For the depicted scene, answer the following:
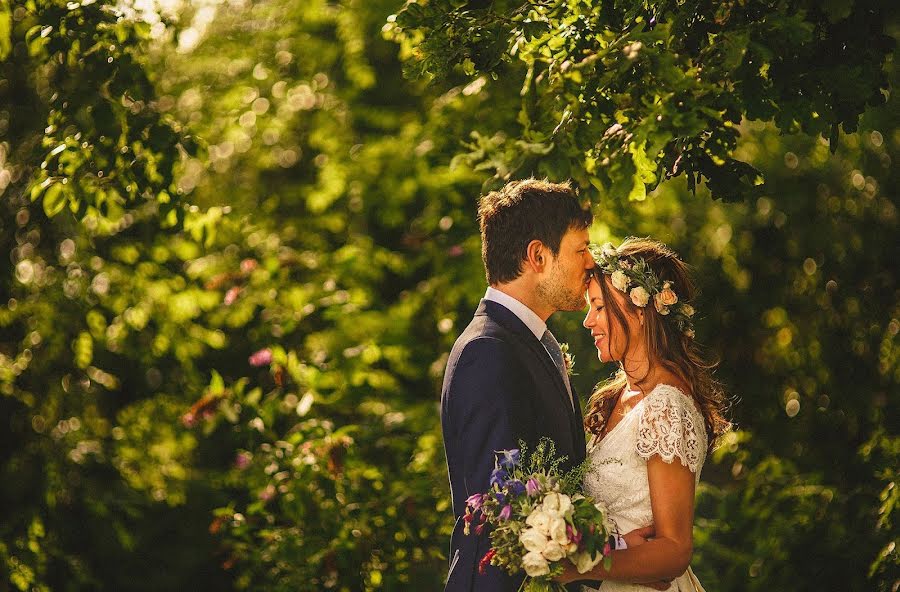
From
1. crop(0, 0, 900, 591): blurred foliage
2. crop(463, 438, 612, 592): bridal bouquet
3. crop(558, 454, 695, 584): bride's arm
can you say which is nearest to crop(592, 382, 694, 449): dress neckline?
crop(558, 454, 695, 584): bride's arm

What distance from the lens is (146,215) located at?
6.34 meters

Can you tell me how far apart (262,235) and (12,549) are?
2.40 m

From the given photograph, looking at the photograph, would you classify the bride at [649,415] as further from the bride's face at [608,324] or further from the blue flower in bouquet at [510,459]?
the blue flower in bouquet at [510,459]

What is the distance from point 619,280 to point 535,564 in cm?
106

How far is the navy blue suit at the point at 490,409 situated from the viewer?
2.77 meters

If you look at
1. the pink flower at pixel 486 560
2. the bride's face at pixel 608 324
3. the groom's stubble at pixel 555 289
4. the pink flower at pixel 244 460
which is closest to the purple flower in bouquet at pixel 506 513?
the pink flower at pixel 486 560

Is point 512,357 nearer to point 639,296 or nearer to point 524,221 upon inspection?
point 524,221

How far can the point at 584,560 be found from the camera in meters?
2.63

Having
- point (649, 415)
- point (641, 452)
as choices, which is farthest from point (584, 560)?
point (649, 415)

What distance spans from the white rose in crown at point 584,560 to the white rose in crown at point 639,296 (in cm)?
91

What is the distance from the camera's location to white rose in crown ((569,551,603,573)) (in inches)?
103

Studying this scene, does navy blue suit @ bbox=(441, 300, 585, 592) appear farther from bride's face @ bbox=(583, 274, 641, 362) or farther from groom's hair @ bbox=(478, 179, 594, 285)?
bride's face @ bbox=(583, 274, 641, 362)

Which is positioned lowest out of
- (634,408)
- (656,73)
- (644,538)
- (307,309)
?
(307,309)

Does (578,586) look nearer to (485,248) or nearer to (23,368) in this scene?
(485,248)
